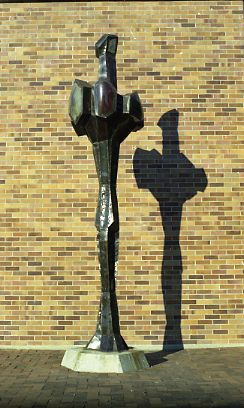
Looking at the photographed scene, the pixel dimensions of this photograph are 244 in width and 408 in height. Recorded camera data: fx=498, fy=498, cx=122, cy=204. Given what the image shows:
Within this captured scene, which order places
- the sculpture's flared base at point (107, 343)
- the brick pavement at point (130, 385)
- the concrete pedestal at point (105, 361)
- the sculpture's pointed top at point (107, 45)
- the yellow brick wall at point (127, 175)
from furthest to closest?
the yellow brick wall at point (127, 175) → the sculpture's pointed top at point (107, 45) → the sculpture's flared base at point (107, 343) → the concrete pedestal at point (105, 361) → the brick pavement at point (130, 385)

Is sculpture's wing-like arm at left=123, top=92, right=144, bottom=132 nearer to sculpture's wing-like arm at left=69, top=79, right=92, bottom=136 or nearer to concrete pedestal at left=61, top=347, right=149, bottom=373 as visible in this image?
sculpture's wing-like arm at left=69, top=79, right=92, bottom=136

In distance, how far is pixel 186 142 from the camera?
7508 millimetres

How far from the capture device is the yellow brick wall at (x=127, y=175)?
7156 mm

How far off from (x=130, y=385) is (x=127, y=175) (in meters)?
3.43

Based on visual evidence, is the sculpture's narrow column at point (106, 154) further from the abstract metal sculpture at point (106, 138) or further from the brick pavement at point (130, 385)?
Answer: the brick pavement at point (130, 385)

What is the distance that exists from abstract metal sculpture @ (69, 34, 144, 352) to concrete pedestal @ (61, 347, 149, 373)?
5.4 inches

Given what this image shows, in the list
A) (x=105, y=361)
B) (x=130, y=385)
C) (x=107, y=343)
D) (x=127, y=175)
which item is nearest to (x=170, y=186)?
(x=127, y=175)

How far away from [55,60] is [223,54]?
2.60 meters

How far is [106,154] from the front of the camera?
5.74 meters

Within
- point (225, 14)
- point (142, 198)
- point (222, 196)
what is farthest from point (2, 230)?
point (225, 14)

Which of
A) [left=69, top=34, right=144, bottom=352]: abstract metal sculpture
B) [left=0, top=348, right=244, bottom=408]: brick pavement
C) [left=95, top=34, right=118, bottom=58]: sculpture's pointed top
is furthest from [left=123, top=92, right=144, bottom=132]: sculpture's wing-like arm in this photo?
[left=0, top=348, right=244, bottom=408]: brick pavement

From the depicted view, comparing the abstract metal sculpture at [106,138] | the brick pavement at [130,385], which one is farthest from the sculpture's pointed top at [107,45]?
the brick pavement at [130,385]

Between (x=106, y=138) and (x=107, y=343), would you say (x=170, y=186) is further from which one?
(x=107, y=343)

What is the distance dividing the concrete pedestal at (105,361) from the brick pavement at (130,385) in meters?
0.12
